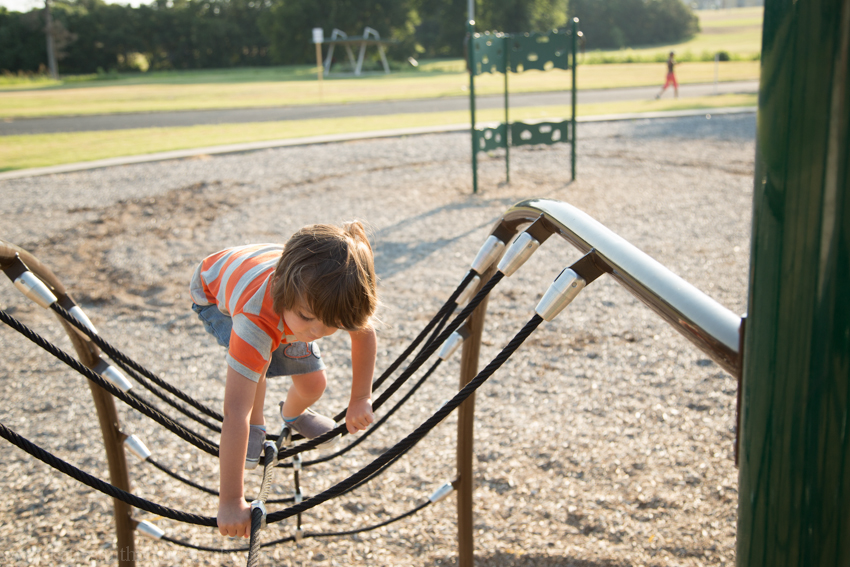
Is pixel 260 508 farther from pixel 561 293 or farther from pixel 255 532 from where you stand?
pixel 561 293

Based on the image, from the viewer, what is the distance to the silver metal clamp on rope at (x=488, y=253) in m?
1.86

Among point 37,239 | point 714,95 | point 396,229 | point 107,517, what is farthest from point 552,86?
point 107,517

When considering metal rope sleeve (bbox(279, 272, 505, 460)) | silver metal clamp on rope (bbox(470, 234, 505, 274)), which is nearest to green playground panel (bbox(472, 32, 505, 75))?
silver metal clamp on rope (bbox(470, 234, 505, 274))

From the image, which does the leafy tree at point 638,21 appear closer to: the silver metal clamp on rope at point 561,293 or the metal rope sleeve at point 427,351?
the metal rope sleeve at point 427,351

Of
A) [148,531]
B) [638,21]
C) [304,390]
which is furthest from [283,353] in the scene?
[638,21]

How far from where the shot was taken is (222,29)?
50250 millimetres

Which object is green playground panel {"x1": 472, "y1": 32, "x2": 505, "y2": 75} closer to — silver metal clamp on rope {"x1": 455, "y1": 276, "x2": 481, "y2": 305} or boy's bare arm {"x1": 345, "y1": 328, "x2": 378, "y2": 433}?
silver metal clamp on rope {"x1": 455, "y1": 276, "x2": 481, "y2": 305}

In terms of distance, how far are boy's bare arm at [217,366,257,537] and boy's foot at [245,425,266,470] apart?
377 mm

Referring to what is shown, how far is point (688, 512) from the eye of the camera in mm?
2666

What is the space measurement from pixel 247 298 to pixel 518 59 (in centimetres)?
687

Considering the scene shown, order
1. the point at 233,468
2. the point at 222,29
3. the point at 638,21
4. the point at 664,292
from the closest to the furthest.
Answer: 1. the point at 664,292
2. the point at 233,468
3. the point at 222,29
4. the point at 638,21

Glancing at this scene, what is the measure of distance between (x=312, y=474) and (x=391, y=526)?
1.76 feet

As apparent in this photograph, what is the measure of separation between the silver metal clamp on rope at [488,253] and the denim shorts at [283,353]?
0.62 m

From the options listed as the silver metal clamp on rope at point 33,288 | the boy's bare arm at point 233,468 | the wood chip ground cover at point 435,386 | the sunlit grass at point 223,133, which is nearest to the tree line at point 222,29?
the sunlit grass at point 223,133
